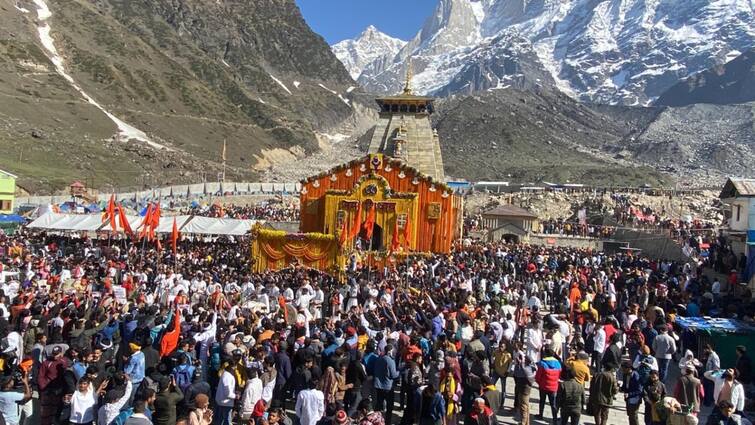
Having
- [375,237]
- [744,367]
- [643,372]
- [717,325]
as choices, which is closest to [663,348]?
[744,367]

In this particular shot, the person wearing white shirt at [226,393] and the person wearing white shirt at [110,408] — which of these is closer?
the person wearing white shirt at [110,408]

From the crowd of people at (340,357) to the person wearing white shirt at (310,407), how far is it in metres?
0.02

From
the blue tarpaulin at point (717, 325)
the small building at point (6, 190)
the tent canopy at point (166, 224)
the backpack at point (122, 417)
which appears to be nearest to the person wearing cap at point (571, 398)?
the blue tarpaulin at point (717, 325)

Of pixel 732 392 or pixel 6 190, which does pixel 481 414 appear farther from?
pixel 6 190

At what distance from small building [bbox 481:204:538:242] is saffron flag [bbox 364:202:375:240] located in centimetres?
1370

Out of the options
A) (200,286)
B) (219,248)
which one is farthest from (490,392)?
(219,248)

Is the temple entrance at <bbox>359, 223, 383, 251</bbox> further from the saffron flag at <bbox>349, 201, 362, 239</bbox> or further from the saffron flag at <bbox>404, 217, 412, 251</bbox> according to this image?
the saffron flag at <bbox>404, 217, 412, 251</bbox>

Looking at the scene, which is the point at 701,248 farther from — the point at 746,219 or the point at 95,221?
the point at 95,221

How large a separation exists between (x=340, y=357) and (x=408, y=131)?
111 feet

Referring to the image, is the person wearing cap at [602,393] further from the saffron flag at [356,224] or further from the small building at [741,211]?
the saffron flag at [356,224]

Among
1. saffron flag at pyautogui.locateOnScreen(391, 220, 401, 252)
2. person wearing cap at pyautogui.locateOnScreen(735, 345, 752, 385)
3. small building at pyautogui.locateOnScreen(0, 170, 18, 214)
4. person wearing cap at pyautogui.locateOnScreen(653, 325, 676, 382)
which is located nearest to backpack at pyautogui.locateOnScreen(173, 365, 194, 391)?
person wearing cap at pyautogui.locateOnScreen(653, 325, 676, 382)

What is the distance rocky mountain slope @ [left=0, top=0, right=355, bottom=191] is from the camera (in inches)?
3253

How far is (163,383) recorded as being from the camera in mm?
9172

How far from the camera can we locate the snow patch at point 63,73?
100694 mm
